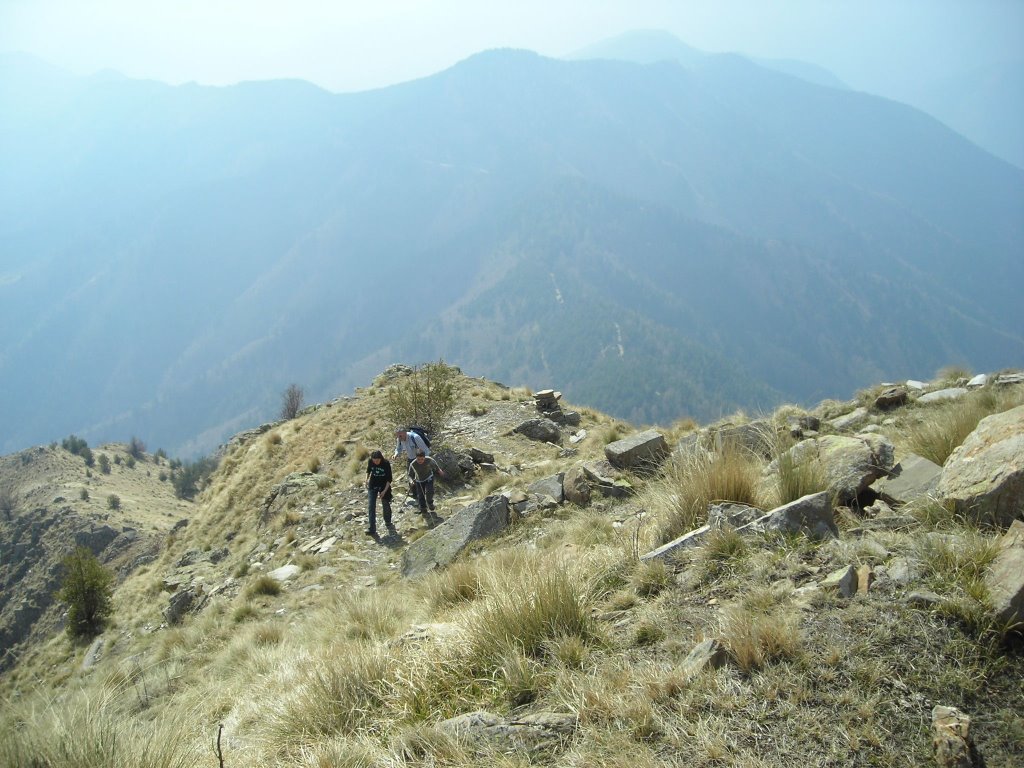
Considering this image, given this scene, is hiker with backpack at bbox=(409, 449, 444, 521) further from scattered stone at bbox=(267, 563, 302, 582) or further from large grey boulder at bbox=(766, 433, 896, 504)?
large grey boulder at bbox=(766, 433, 896, 504)

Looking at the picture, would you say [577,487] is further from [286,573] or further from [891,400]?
[891,400]

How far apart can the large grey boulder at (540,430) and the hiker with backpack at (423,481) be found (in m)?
5.07

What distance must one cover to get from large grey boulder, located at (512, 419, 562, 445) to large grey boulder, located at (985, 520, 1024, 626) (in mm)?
13782

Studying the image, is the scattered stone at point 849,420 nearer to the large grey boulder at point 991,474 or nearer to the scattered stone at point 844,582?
the large grey boulder at point 991,474

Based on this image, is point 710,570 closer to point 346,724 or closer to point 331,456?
point 346,724

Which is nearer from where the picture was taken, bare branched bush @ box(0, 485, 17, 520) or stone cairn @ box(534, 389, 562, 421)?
stone cairn @ box(534, 389, 562, 421)

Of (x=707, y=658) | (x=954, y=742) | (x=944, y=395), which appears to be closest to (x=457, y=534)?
(x=707, y=658)

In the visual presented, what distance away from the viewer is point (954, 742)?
254cm

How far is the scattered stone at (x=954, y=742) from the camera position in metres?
2.50

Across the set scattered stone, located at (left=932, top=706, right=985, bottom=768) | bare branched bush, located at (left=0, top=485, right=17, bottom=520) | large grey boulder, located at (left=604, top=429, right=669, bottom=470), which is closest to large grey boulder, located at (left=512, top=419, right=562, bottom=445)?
large grey boulder, located at (left=604, top=429, right=669, bottom=470)


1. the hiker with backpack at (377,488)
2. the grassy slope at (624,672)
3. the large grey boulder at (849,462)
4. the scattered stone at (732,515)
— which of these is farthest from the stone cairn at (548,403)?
the scattered stone at (732,515)

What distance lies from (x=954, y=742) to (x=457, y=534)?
7.48 metres

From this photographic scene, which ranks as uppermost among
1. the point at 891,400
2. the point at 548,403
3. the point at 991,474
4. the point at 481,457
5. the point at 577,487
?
the point at 991,474

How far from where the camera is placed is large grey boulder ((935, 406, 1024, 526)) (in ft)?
13.3
